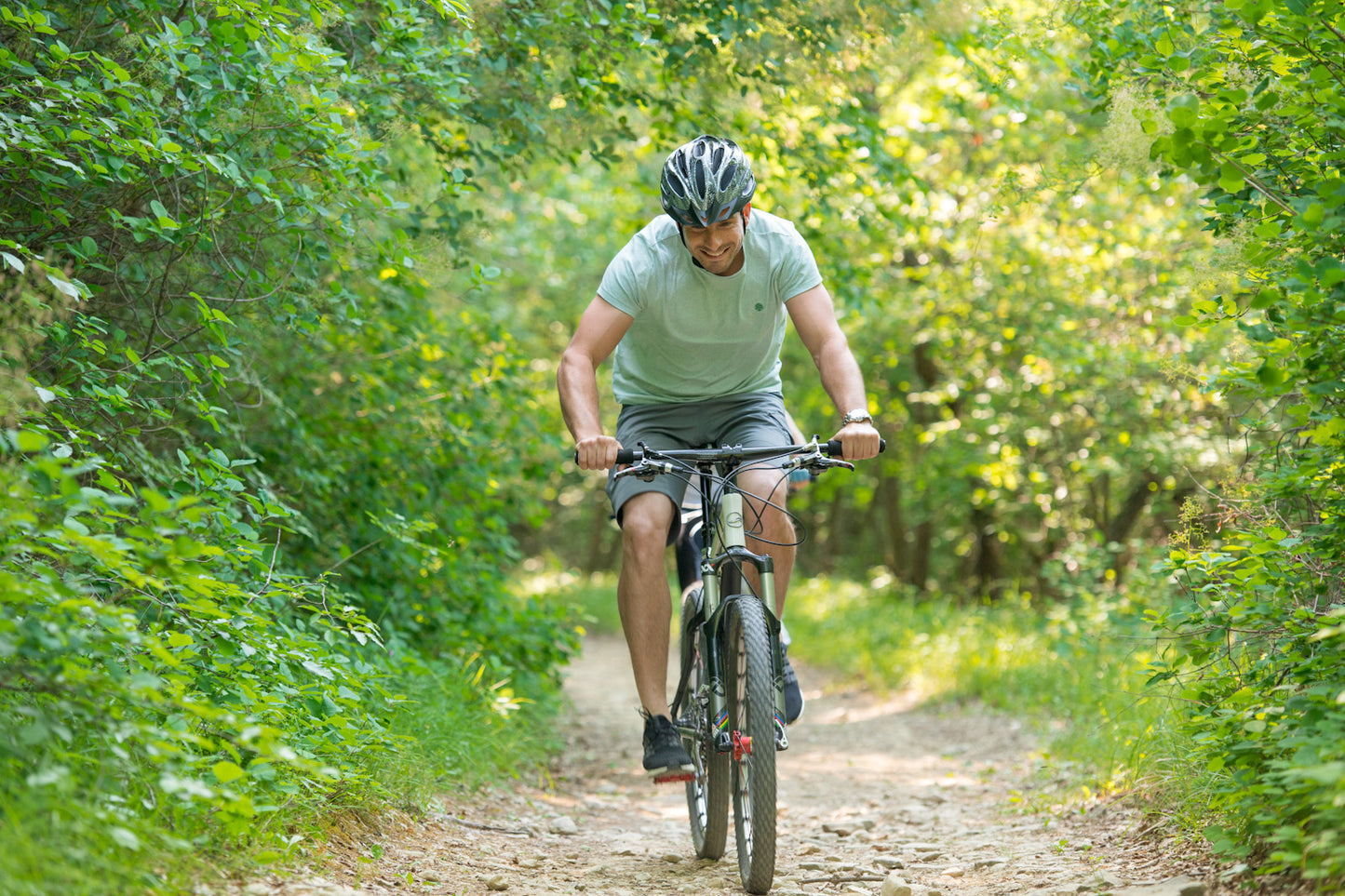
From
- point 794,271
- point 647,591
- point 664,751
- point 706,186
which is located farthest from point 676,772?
point 706,186

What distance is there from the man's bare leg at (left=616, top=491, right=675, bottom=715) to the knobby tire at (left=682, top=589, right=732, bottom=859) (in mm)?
103

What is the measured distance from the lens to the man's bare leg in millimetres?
3533

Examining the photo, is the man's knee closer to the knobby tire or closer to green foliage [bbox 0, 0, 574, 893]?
the knobby tire

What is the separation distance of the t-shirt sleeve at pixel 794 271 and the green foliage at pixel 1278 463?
1177 mm

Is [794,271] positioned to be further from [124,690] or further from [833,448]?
[124,690]

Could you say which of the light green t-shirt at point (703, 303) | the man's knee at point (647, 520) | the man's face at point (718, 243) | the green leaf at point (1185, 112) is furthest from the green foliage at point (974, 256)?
the man's knee at point (647, 520)

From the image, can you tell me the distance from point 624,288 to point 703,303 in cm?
29

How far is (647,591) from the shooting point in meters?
3.56

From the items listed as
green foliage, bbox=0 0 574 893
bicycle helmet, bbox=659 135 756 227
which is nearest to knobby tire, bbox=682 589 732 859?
green foliage, bbox=0 0 574 893

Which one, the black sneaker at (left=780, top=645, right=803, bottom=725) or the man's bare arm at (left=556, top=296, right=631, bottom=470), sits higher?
the man's bare arm at (left=556, top=296, right=631, bottom=470)

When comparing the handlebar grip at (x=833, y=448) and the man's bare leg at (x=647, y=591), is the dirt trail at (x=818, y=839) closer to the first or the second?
the man's bare leg at (x=647, y=591)

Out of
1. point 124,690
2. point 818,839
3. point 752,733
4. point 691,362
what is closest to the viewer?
point 124,690

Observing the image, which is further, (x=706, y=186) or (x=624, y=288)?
(x=624, y=288)

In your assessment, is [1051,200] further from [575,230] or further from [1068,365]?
[575,230]
